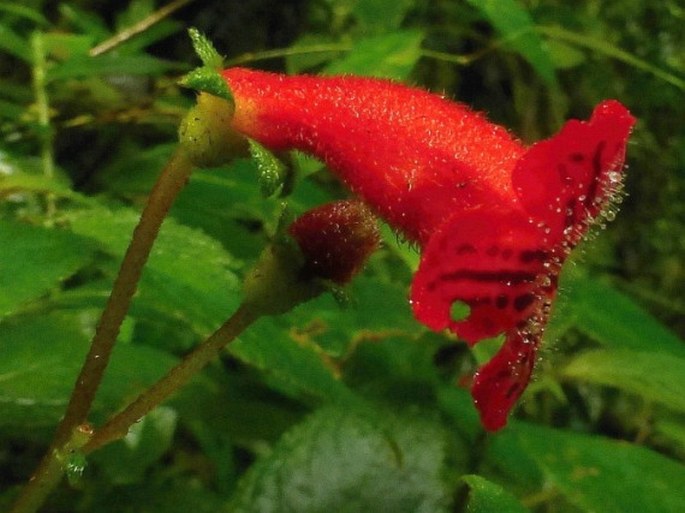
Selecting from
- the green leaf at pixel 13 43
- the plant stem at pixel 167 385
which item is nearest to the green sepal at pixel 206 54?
the plant stem at pixel 167 385

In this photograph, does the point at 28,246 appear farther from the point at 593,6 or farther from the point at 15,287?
the point at 593,6

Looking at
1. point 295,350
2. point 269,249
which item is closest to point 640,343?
point 295,350

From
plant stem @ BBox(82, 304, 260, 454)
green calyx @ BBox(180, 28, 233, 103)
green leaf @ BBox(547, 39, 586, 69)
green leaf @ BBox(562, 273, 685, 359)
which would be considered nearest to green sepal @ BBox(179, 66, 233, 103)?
green calyx @ BBox(180, 28, 233, 103)

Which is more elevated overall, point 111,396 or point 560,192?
point 560,192

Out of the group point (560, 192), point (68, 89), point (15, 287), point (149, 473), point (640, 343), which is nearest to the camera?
point (560, 192)

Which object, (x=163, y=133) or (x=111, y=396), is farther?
(x=163, y=133)

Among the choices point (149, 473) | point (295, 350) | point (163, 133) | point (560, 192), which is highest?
point (560, 192)
